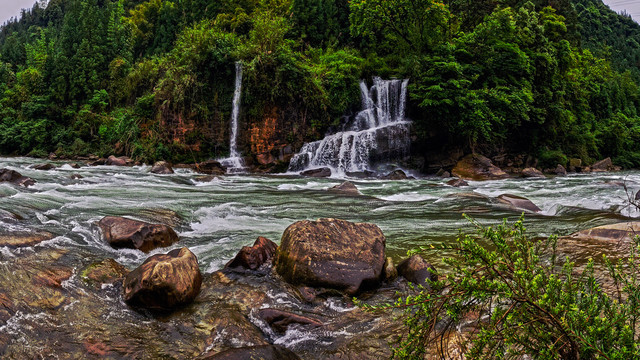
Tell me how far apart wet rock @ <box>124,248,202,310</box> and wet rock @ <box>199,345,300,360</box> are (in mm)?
1010

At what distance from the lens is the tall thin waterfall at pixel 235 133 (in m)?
19.0

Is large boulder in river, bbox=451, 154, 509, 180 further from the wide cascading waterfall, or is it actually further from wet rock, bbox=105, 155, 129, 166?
wet rock, bbox=105, 155, 129, 166

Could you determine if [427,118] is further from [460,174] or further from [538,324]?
[538,324]

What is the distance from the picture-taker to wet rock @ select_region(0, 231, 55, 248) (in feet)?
15.4

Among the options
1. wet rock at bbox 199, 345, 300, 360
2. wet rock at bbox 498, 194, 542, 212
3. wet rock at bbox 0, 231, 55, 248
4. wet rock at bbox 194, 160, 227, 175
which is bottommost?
wet rock at bbox 199, 345, 300, 360

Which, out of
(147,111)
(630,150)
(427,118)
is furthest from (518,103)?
(147,111)

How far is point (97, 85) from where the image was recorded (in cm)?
3269

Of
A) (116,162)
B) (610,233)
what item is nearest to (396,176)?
(610,233)

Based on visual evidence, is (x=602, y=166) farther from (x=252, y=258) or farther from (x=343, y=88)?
(x=252, y=258)

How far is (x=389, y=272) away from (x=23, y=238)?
15.0ft

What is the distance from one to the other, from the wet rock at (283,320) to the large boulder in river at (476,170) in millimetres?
15295

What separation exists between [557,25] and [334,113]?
17465mm

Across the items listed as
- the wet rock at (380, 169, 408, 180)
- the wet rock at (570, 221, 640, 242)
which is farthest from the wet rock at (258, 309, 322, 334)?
the wet rock at (380, 169, 408, 180)

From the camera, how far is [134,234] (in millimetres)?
5445
